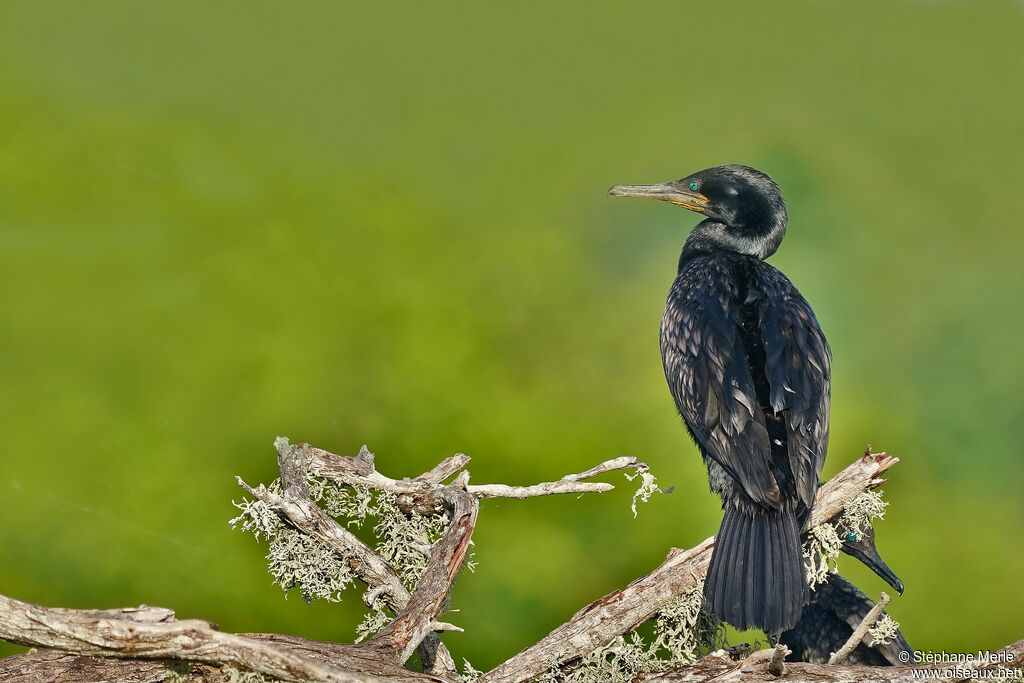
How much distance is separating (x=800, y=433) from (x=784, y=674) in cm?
79

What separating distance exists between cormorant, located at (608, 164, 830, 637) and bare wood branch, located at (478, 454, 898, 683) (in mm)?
165

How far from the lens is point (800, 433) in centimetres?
317

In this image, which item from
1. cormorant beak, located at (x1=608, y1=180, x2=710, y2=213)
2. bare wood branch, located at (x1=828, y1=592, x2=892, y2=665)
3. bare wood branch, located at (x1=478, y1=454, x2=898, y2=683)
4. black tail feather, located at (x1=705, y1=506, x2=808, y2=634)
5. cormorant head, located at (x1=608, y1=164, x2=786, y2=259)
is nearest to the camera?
bare wood branch, located at (x1=828, y1=592, x2=892, y2=665)

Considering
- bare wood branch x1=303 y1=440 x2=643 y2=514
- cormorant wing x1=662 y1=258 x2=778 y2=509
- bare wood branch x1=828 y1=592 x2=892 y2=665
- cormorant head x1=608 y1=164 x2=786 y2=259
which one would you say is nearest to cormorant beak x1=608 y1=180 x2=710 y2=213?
cormorant head x1=608 y1=164 x2=786 y2=259

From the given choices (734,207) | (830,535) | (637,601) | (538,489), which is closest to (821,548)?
(830,535)

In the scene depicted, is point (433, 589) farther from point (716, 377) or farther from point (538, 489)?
point (716, 377)

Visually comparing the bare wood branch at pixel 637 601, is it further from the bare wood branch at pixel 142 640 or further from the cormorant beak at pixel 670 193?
the cormorant beak at pixel 670 193

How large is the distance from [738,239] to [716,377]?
3.05ft

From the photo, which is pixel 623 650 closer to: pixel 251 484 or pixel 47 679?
pixel 251 484

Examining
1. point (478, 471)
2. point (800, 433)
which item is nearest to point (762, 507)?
point (800, 433)

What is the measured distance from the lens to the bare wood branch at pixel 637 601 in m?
3.07

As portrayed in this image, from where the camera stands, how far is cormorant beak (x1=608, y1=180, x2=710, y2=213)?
410 centimetres

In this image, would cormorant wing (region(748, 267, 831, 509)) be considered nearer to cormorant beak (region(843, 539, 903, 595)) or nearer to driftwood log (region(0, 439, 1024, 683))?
driftwood log (region(0, 439, 1024, 683))

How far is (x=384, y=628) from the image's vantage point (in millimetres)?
2924
